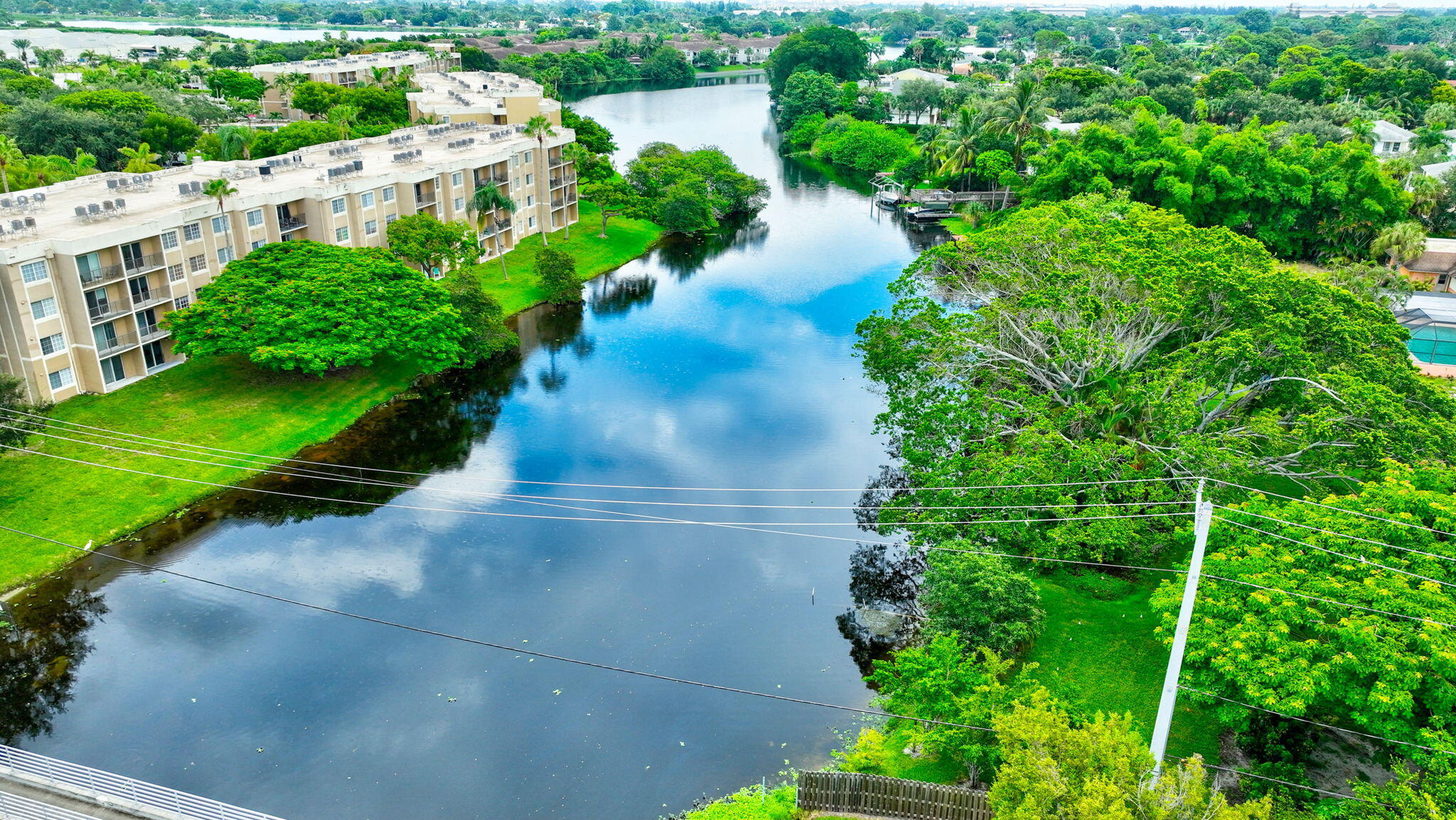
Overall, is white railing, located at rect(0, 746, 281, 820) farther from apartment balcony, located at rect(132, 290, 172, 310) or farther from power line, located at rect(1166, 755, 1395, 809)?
apartment balcony, located at rect(132, 290, 172, 310)

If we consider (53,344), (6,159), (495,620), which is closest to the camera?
(495,620)

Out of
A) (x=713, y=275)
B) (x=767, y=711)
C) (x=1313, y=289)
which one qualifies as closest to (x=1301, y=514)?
(x=1313, y=289)

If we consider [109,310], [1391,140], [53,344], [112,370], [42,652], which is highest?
[1391,140]

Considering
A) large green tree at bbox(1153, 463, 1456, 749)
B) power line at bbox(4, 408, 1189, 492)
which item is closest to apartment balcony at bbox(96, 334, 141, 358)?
power line at bbox(4, 408, 1189, 492)

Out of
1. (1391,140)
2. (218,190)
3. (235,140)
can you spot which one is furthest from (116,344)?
(1391,140)

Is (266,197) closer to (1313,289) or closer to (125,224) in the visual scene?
(125,224)

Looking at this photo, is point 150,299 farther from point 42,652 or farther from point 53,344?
point 42,652

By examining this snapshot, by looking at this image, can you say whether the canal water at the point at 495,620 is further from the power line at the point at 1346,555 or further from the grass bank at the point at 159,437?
the power line at the point at 1346,555
